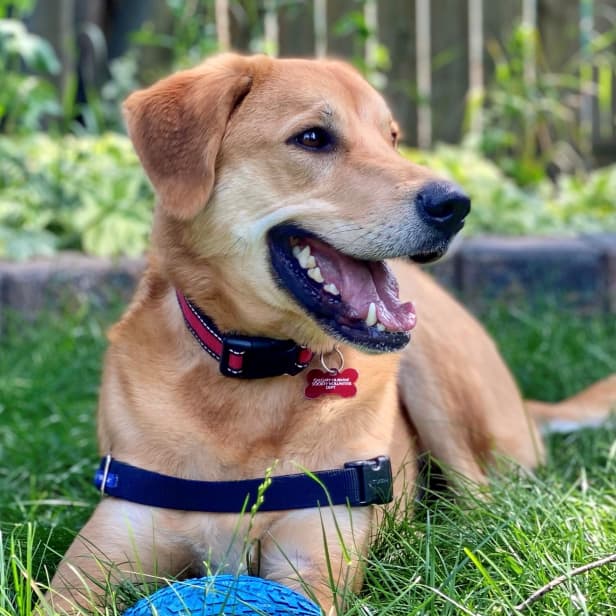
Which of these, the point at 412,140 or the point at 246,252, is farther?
the point at 412,140

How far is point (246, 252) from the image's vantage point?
2.52m

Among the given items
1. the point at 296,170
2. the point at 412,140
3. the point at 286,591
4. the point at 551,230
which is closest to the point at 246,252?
the point at 296,170

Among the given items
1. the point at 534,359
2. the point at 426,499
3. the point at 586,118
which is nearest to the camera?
the point at 426,499

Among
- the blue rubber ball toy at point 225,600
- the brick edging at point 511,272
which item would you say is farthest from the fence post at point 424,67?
the blue rubber ball toy at point 225,600

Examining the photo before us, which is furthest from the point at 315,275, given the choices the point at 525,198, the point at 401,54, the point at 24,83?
the point at 401,54

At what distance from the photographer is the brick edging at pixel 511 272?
5.06 metres

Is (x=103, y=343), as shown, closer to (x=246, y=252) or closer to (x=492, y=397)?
(x=492, y=397)

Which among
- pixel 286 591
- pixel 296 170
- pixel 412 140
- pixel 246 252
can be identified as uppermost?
pixel 296 170

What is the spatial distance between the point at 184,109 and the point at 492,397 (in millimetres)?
1529

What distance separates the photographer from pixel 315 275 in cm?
251

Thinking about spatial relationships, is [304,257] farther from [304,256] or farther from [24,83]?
[24,83]

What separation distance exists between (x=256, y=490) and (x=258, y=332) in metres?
0.40

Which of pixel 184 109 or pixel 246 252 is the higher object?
pixel 184 109

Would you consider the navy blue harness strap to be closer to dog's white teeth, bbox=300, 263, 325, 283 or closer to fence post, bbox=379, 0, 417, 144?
dog's white teeth, bbox=300, 263, 325, 283
